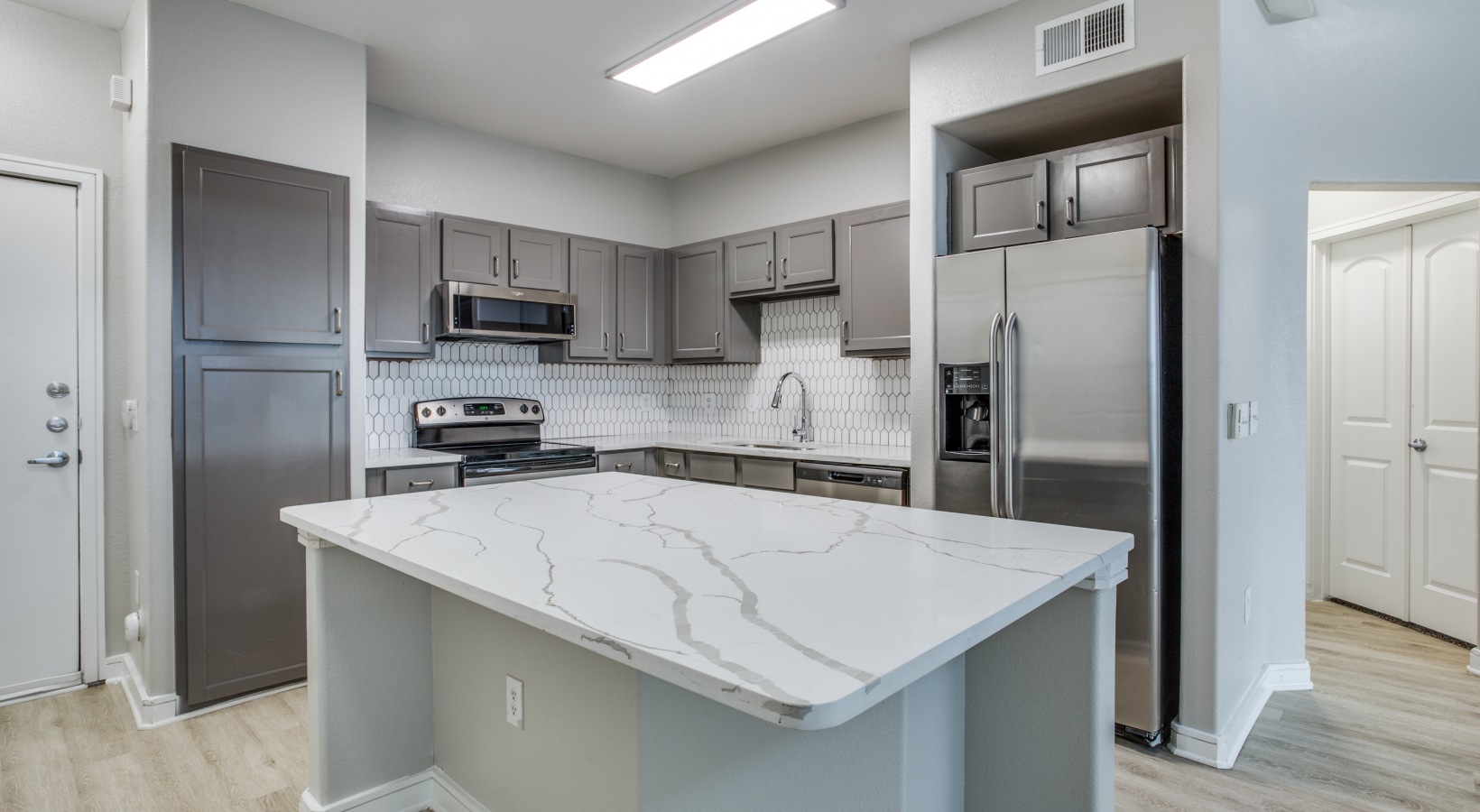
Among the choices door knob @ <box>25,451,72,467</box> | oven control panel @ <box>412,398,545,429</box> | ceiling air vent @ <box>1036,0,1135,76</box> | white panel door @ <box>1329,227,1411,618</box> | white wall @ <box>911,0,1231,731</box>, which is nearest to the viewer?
white wall @ <box>911,0,1231,731</box>

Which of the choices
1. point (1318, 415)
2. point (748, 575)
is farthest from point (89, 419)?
point (1318, 415)

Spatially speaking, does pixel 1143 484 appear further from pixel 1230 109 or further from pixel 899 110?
pixel 899 110

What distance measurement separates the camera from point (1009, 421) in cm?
270

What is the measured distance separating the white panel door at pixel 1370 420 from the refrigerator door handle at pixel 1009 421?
2579 mm

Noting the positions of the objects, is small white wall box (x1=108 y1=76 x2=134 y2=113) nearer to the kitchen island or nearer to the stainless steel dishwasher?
the kitchen island

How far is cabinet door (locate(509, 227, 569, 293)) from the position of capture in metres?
4.18

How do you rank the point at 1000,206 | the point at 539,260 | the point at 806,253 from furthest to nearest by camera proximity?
the point at 539,260, the point at 806,253, the point at 1000,206

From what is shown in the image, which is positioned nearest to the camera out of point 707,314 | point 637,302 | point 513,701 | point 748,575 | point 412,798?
point 748,575

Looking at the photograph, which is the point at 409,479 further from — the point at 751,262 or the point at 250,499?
the point at 751,262

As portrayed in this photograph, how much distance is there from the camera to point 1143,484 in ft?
8.00

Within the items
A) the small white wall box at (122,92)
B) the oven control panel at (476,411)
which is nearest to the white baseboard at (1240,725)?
the oven control panel at (476,411)

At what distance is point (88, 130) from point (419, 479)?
192cm

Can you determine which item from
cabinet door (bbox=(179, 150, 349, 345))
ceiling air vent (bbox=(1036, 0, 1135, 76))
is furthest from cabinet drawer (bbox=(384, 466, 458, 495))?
ceiling air vent (bbox=(1036, 0, 1135, 76))

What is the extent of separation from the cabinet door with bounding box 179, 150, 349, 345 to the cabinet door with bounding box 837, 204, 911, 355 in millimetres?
2353
